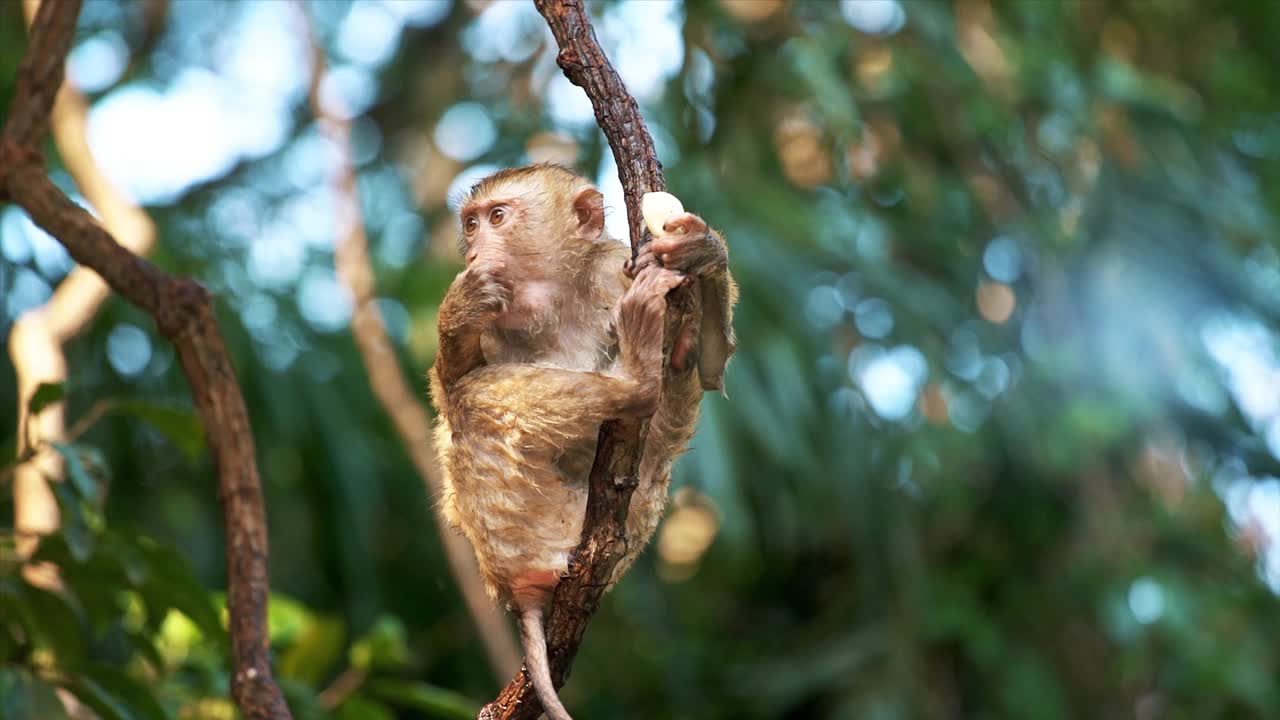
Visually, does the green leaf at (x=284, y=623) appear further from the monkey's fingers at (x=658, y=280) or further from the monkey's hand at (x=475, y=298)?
the monkey's fingers at (x=658, y=280)

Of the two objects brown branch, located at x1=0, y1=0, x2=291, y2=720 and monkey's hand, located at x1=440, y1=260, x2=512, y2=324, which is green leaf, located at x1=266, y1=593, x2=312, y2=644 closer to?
brown branch, located at x1=0, y1=0, x2=291, y2=720

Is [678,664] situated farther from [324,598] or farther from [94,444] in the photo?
[94,444]

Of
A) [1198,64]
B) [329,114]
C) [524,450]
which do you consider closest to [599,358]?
[524,450]

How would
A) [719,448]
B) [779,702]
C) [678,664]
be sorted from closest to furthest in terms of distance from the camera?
1. [719,448]
2. [678,664]
3. [779,702]

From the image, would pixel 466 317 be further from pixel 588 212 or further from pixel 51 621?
pixel 51 621

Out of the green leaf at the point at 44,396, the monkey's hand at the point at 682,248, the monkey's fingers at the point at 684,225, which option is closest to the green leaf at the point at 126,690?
the green leaf at the point at 44,396

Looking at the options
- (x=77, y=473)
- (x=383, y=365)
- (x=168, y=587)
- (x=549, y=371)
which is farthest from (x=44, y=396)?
(x=383, y=365)
